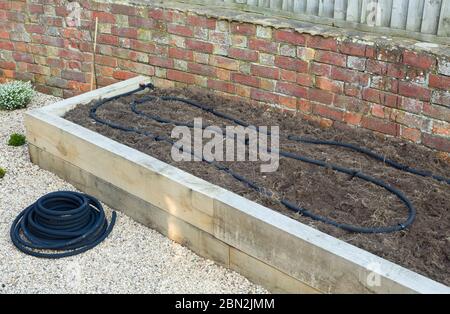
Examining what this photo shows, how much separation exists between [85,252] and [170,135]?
135cm

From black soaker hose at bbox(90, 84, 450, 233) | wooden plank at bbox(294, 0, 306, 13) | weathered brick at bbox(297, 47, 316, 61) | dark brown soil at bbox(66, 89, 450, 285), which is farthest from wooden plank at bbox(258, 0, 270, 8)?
black soaker hose at bbox(90, 84, 450, 233)

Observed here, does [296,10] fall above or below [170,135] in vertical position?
above

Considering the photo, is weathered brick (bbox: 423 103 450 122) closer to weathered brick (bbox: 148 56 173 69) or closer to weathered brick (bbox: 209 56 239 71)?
weathered brick (bbox: 209 56 239 71)

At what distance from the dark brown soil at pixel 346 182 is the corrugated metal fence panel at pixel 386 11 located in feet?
3.10

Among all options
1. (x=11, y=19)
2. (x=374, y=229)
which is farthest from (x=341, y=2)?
(x=11, y=19)

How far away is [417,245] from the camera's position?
3.74 m

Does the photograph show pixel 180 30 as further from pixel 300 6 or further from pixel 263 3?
pixel 300 6

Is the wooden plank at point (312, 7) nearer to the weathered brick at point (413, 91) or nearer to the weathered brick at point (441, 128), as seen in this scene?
the weathered brick at point (413, 91)

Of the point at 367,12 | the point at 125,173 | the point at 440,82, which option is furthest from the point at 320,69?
the point at 125,173

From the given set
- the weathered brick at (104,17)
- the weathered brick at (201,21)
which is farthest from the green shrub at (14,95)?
the weathered brick at (201,21)

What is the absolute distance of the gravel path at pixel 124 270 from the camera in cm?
407

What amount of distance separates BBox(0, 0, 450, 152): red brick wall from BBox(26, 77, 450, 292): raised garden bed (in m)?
0.26

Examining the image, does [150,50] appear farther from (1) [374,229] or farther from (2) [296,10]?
(1) [374,229]

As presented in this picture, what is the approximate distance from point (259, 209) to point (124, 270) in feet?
3.63
